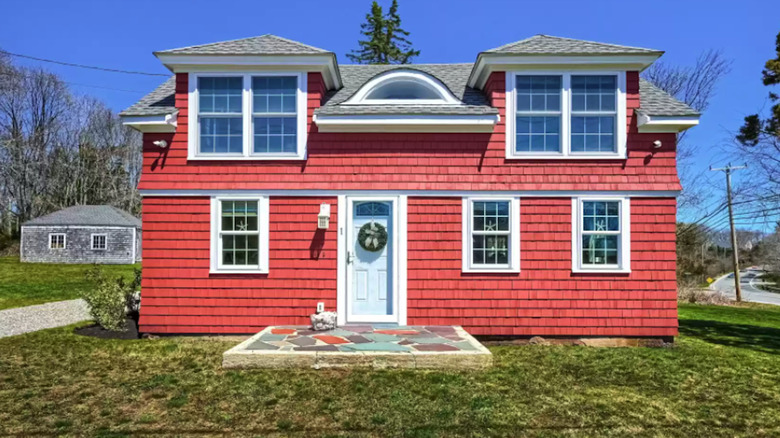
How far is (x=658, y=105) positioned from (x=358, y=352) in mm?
6465

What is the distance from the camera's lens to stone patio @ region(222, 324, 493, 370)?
5910 millimetres

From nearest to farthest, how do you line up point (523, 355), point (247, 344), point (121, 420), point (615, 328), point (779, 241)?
point (121, 420)
point (247, 344)
point (523, 355)
point (615, 328)
point (779, 241)

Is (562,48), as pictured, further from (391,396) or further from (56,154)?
(56,154)

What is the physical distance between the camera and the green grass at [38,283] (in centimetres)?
1480

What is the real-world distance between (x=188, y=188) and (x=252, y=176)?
1.08 m

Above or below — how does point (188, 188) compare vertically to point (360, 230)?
above

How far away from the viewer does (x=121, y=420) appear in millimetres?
4418

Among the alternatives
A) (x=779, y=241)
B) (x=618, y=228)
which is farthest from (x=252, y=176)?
(x=779, y=241)

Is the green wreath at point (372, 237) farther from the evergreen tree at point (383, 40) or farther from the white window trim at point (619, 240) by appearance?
the evergreen tree at point (383, 40)

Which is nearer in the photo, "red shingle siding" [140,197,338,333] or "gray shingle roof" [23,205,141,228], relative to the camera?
"red shingle siding" [140,197,338,333]

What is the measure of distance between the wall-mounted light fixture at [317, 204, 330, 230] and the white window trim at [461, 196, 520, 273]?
7.41 feet

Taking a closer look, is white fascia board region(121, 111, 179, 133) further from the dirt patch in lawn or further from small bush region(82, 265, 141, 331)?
the dirt patch in lawn

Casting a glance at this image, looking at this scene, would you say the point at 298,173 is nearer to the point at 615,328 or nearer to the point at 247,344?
the point at 247,344

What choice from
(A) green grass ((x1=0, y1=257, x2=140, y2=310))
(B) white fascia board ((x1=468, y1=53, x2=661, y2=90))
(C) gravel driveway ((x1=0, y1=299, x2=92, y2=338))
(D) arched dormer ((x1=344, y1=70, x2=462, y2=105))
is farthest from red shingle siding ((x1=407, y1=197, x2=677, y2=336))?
(A) green grass ((x1=0, y1=257, x2=140, y2=310))
